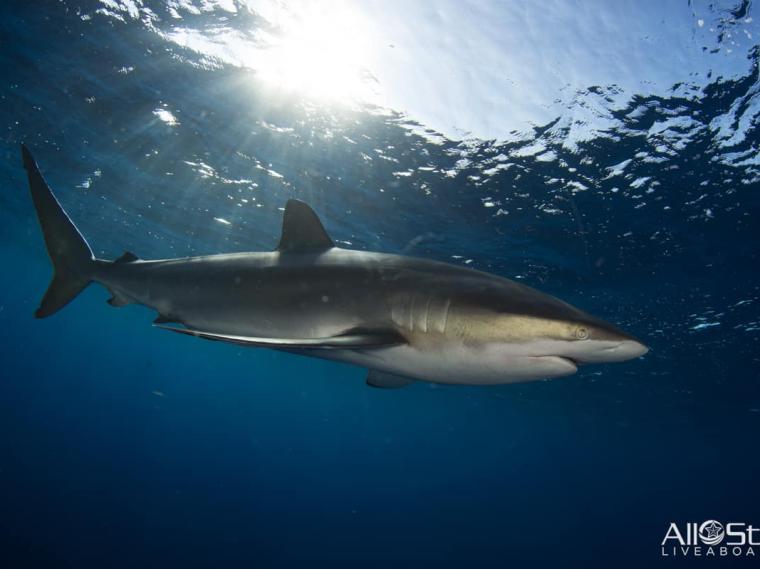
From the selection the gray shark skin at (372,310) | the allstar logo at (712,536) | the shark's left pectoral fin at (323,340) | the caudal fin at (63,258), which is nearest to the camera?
the shark's left pectoral fin at (323,340)

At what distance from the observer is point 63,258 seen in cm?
484

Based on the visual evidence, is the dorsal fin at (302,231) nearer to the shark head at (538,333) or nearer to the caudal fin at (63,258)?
the shark head at (538,333)

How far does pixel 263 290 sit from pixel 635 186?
10.1m

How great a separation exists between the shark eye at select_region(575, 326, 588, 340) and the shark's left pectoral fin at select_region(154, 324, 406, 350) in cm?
110

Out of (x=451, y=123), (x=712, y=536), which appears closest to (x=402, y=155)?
(x=451, y=123)

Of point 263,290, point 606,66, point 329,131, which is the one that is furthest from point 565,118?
point 263,290

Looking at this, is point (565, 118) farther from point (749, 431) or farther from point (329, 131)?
point (749, 431)

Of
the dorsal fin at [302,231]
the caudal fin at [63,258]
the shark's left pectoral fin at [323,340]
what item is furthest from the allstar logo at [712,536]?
the caudal fin at [63,258]

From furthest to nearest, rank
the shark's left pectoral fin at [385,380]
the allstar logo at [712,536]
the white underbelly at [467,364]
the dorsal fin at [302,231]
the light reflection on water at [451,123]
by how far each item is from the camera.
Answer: the allstar logo at [712,536]
the light reflection on water at [451,123]
the shark's left pectoral fin at [385,380]
the dorsal fin at [302,231]
the white underbelly at [467,364]

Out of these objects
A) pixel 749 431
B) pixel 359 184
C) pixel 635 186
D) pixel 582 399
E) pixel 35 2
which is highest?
pixel 35 2

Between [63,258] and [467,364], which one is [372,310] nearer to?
[467,364]

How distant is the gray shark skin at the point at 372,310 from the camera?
8.14ft

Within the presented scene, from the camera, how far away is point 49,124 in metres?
13.8

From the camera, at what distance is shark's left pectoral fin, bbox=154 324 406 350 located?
210 cm
